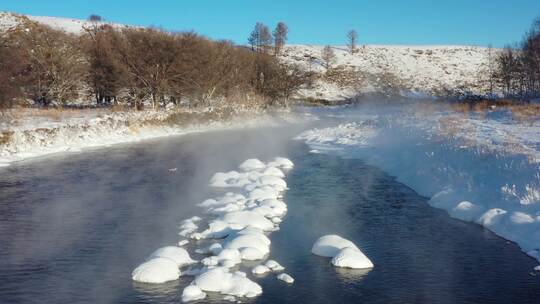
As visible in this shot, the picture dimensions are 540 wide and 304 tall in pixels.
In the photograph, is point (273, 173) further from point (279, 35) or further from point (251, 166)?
point (279, 35)

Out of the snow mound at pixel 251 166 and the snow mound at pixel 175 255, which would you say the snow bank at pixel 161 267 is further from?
the snow mound at pixel 251 166

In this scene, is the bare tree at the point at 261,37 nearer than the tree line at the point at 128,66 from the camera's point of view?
No

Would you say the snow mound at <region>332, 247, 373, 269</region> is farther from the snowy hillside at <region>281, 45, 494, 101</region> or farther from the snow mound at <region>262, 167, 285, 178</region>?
the snowy hillside at <region>281, 45, 494, 101</region>

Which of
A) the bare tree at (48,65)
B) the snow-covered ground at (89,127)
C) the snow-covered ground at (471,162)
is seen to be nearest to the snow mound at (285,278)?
the snow-covered ground at (471,162)

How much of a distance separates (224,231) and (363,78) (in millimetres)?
92332

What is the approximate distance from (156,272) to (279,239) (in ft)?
11.1

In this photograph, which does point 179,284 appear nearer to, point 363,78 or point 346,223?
point 346,223

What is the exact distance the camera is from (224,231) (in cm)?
1195

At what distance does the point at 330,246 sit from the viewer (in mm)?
10578

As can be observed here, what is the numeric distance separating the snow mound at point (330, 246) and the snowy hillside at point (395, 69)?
70.6 m

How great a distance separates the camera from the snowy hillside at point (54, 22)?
87562 millimetres

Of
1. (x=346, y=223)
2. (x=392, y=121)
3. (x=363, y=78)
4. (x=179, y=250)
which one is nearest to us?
(x=179, y=250)

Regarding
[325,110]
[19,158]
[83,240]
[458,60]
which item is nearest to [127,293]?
[83,240]

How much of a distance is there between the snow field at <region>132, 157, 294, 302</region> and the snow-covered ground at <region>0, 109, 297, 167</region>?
523 inches
